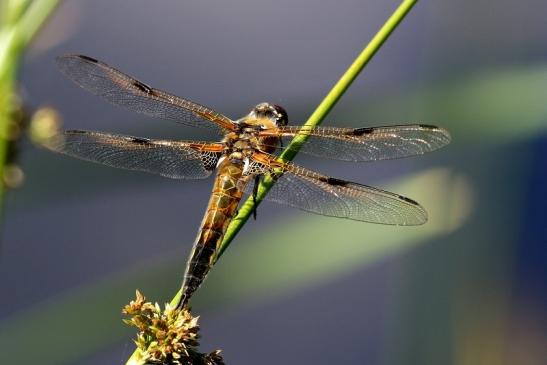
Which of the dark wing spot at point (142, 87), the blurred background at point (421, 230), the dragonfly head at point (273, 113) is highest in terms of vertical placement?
the dark wing spot at point (142, 87)

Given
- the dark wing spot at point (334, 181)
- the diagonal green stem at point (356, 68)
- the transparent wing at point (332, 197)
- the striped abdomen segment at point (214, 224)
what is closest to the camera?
the diagonal green stem at point (356, 68)

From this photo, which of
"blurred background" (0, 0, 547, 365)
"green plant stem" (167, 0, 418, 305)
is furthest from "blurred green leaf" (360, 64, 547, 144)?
"green plant stem" (167, 0, 418, 305)

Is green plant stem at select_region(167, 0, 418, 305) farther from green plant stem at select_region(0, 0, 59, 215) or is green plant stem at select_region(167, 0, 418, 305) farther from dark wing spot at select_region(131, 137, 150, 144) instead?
dark wing spot at select_region(131, 137, 150, 144)

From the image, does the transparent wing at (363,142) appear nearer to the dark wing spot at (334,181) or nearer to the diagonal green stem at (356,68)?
the dark wing spot at (334,181)

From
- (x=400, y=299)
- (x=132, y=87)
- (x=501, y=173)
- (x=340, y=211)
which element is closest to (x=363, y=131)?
(x=340, y=211)

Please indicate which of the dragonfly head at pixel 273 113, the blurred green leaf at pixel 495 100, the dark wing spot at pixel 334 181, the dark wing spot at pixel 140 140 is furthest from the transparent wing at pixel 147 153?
the blurred green leaf at pixel 495 100

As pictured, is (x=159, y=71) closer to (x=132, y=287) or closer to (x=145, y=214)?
(x=145, y=214)

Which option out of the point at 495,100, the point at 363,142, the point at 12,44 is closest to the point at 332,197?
the point at 363,142

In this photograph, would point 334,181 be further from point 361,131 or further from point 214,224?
point 214,224
